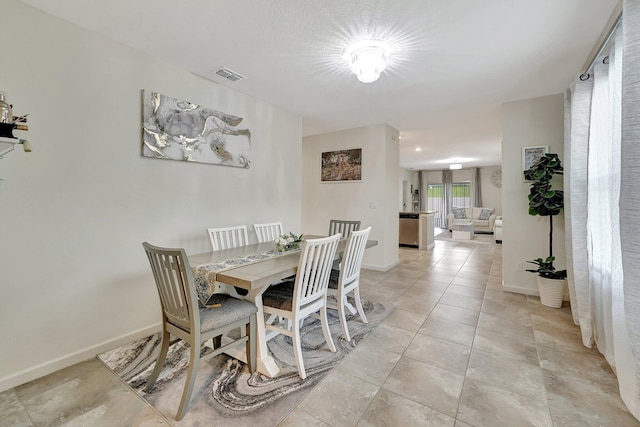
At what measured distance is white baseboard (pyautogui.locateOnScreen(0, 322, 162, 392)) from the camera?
1.73 meters

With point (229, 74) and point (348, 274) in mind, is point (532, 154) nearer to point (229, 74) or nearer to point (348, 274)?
point (348, 274)

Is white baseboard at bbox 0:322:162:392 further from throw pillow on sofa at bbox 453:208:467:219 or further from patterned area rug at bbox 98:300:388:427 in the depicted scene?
throw pillow on sofa at bbox 453:208:467:219

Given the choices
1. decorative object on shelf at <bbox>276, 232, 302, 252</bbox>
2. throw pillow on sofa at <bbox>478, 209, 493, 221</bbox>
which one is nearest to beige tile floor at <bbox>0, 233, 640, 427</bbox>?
decorative object on shelf at <bbox>276, 232, 302, 252</bbox>

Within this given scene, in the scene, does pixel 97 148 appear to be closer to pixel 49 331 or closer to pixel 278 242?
pixel 49 331

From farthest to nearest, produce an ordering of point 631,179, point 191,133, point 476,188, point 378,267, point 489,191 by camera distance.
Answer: point 476,188
point 489,191
point 378,267
point 191,133
point 631,179

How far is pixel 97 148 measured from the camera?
2084 mm

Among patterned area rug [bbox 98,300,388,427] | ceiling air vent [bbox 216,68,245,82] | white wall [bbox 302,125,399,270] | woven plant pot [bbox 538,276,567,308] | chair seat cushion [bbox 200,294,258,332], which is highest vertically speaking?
ceiling air vent [bbox 216,68,245,82]

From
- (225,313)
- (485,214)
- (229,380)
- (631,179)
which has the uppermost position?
(631,179)

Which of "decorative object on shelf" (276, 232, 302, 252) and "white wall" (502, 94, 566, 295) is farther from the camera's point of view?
"white wall" (502, 94, 566, 295)

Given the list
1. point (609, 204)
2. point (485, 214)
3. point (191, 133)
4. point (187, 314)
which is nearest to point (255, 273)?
point (187, 314)

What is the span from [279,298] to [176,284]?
0.71 m

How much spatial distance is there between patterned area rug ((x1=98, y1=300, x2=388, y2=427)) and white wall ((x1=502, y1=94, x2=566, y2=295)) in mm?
2450

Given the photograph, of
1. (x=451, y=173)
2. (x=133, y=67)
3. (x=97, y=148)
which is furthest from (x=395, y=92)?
(x=451, y=173)

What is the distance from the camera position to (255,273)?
1.72 meters
